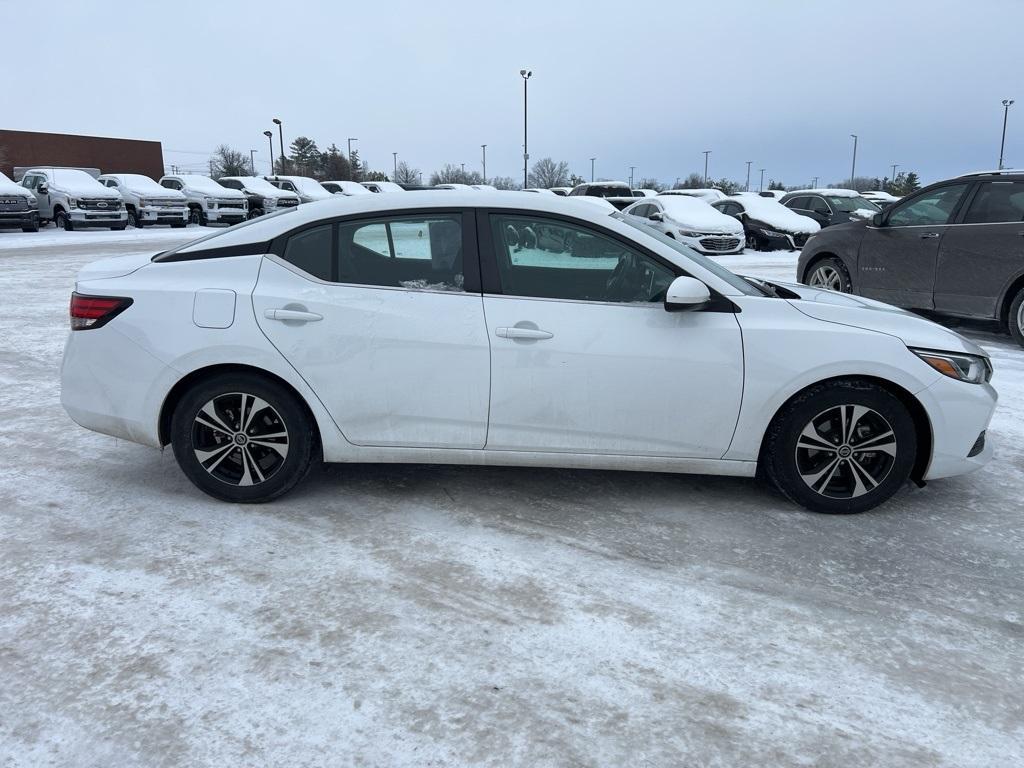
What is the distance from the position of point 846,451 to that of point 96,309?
3795mm

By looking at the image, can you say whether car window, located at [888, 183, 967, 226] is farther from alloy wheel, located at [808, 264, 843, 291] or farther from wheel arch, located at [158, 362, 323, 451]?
wheel arch, located at [158, 362, 323, 451]

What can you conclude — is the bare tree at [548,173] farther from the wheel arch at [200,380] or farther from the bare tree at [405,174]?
the wheel arch at [200,380]

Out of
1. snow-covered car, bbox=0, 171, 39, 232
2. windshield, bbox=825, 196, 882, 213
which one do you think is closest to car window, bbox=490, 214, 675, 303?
windshield, bbox=825, 196, 882, 213

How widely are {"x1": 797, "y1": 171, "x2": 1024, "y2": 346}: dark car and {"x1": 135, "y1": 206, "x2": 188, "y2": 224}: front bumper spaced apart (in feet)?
78.3

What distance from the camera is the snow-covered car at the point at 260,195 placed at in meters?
29.8

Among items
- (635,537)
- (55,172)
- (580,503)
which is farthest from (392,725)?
(55,172)

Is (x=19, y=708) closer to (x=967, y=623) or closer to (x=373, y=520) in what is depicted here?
→ (x=373, y=520)

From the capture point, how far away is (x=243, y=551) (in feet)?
11.9

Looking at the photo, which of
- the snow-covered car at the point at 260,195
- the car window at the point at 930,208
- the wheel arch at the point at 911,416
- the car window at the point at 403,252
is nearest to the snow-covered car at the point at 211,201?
the snow-covered car at the point at 260,195

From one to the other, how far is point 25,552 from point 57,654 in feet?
3.20

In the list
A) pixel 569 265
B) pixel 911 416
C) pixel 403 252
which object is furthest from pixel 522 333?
pixel 911 416

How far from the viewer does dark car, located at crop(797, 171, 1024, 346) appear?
7.94 meters

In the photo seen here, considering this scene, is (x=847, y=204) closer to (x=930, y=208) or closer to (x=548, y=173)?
(x=930, y=208)

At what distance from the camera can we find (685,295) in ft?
12.4
